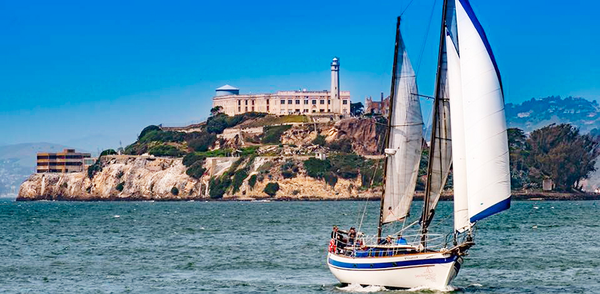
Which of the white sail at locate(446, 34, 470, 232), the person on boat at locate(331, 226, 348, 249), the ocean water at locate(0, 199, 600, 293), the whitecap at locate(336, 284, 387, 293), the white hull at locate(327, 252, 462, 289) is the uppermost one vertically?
the white sail at locate(446, 34, 470, 232)

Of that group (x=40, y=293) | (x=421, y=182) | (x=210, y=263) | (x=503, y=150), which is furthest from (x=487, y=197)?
(x=421, y=182)

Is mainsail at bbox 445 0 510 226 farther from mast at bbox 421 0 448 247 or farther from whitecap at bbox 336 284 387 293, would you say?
whitecap at bbox 336 284 387 293

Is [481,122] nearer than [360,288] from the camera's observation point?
Yes

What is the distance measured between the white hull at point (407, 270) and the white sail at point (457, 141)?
165cm

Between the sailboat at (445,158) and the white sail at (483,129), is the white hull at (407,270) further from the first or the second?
the white sail at (483,129)

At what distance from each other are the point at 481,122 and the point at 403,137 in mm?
6345

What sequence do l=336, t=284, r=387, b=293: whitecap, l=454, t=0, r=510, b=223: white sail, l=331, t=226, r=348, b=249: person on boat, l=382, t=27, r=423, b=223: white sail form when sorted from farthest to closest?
l=331, t=226, r=348, b=249: person on boat < l=382, t=27, r=423, b=223: white sail < l=336, t=284, r=387, b=293: whitecap < l=454, t=0, r=510, b=223: white sail

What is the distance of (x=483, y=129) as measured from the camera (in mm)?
34188

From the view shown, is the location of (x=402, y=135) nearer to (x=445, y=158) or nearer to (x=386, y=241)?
(x=445, y=158)

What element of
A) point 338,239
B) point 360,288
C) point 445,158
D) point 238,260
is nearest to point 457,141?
point 445,158

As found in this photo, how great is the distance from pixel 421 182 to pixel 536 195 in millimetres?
22993

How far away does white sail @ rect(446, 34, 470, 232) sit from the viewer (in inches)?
1403

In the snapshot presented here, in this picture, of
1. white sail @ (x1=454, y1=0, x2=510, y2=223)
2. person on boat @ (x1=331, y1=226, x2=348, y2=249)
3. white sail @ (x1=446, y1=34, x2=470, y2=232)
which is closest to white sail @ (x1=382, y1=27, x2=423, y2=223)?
person on boat @ (x1=331, y1=226, x2=348, y2=249)

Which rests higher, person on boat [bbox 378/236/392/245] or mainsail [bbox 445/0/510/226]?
mainsail [bbox 445/0/510/226]
